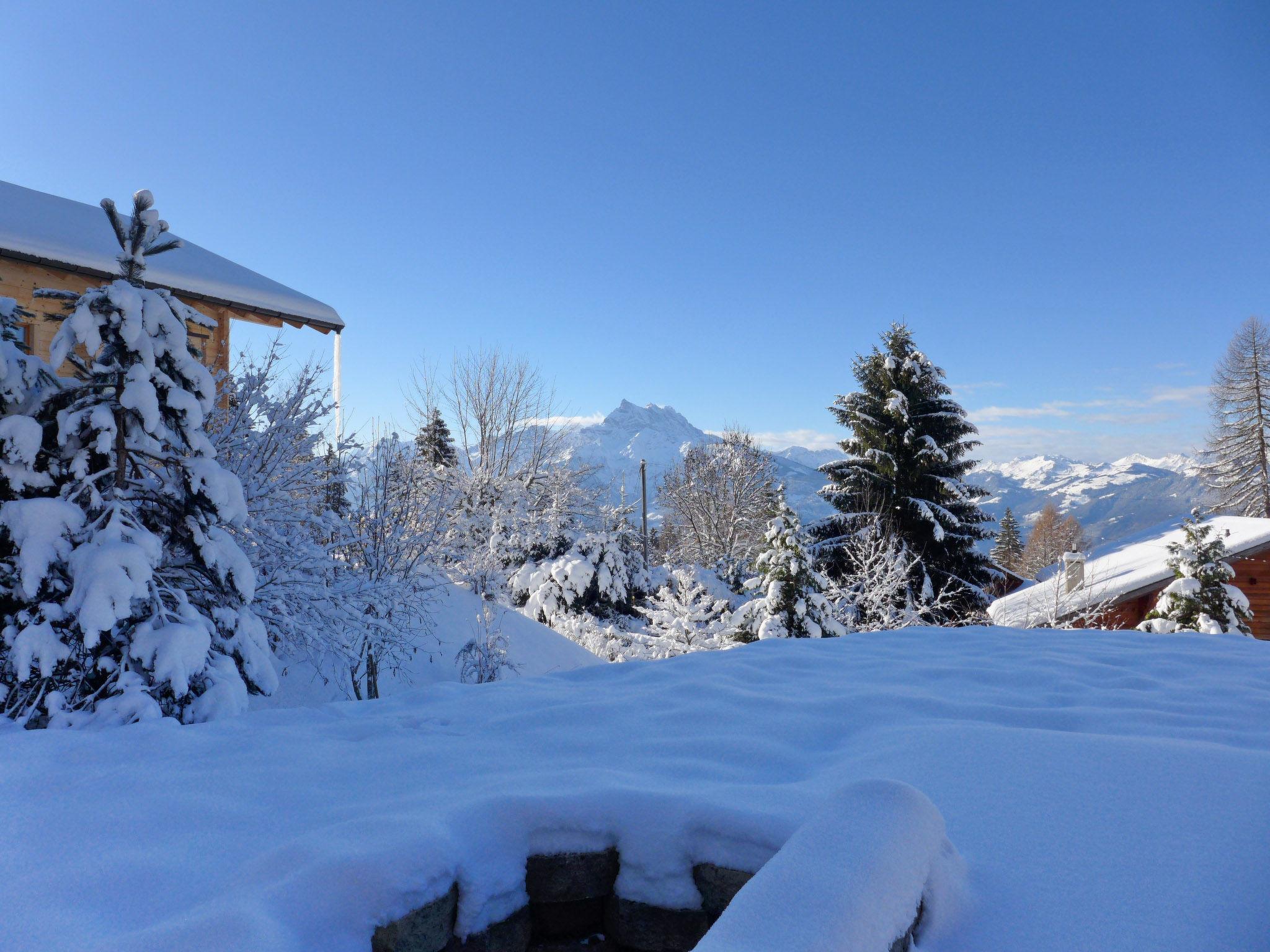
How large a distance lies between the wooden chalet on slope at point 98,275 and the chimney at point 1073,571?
13456 millimetres

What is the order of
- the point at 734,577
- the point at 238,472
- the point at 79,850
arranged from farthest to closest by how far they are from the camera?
the point at 734,577, the point at 238,472, the point at 79,850

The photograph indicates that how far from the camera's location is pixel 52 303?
7.61 m

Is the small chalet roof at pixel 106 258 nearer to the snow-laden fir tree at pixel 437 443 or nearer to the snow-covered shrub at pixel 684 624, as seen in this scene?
the snow-covered shrub at pixel 684 624

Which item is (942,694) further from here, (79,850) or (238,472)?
(238,472)

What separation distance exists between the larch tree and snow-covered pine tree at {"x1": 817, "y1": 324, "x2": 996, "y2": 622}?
3337cm

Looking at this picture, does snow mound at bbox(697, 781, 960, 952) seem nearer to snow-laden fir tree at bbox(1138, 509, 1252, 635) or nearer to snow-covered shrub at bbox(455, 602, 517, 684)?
snow-covered shrub at bbox(455, 602, 517, 684)

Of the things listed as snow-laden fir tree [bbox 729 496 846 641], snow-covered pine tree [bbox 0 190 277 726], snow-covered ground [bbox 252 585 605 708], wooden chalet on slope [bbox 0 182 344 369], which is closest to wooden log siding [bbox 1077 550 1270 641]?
snow-laden fir tree [bbox 729 496 846 641]

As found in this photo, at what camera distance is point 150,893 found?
1560 mm

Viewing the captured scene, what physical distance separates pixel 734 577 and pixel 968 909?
64.0 ft

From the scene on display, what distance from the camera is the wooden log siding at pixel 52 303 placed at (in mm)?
6801

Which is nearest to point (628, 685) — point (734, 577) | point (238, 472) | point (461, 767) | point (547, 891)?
point (461, 767)

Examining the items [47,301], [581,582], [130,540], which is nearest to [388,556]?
[130,540]

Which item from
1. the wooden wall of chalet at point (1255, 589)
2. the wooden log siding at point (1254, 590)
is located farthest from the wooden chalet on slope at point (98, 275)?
the wooden wall of chalet at point (1255, 589)

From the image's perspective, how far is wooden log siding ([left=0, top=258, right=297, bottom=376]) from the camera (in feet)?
22.3
